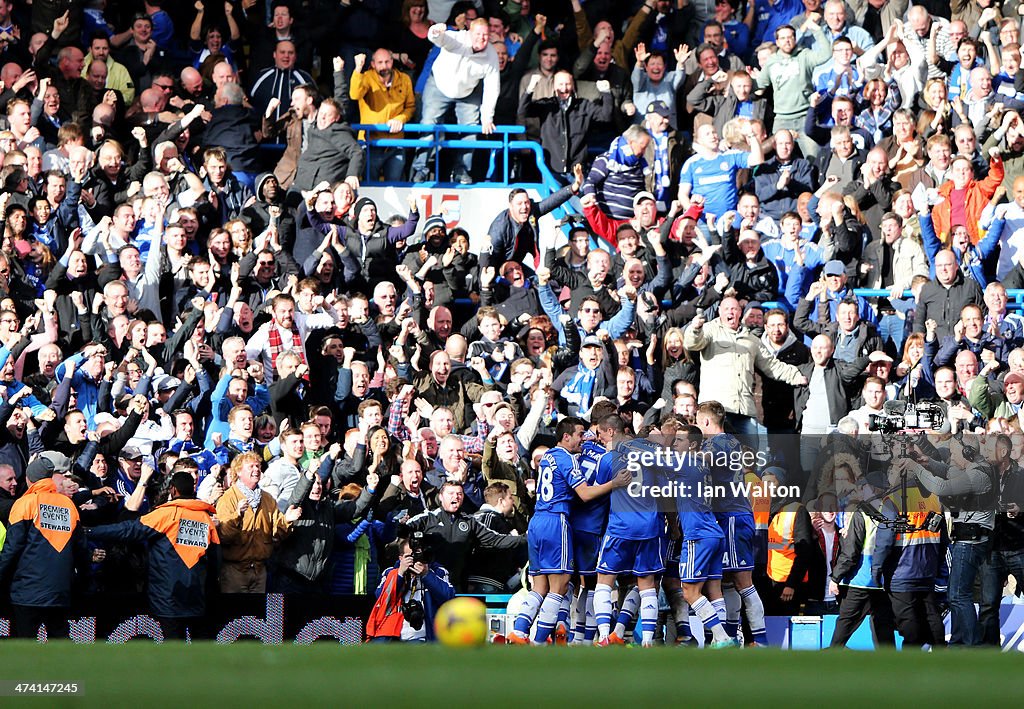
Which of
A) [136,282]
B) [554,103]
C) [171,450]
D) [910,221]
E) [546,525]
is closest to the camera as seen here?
[546,525]

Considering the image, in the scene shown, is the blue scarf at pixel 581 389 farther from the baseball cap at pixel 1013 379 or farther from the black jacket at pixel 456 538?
the baseball cap at pixel 1013 379

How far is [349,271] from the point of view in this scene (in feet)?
45.5

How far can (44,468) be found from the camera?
1129cm

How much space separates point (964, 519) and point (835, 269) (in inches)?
126

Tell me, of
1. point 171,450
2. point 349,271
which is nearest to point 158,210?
point 349,271

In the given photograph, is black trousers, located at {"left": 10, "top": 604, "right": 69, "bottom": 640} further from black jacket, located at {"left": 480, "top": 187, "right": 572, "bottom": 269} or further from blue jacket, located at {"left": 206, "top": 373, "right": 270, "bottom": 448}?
black jacket, located at {"left": 480, "top": 187, "right": 572, "bottom": 269}

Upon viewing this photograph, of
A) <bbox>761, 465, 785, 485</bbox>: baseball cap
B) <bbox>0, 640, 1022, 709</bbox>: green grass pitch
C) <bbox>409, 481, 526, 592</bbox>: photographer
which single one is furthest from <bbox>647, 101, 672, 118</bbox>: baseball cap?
<bbox>0, 640, 1022, 709</bbox>: green grass pitch

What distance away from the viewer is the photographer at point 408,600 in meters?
11.0

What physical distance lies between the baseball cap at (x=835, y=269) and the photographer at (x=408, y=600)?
468 cm

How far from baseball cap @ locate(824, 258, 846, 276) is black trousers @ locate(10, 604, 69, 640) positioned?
6.81 metres

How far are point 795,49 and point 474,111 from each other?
3222mm

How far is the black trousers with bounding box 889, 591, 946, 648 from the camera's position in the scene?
36.5 ft

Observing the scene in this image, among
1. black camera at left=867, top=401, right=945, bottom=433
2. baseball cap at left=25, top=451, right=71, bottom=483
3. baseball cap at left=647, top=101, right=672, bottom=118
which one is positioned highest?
baseball cap at left=647, top=101, right=672, bottom=118

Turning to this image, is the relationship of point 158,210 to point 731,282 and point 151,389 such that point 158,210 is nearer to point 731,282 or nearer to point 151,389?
point 151,389
